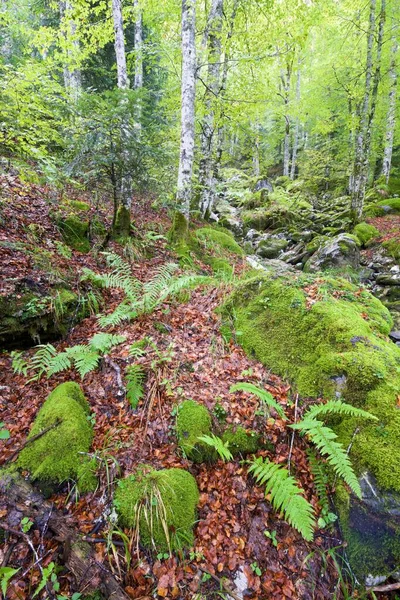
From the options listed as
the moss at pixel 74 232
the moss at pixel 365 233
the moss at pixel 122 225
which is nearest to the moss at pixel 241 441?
the moss at pixel 74 232

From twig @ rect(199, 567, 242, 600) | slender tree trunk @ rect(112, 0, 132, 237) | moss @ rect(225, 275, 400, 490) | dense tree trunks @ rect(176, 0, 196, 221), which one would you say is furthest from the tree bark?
dense tree trunks @ rect(176, 0, 196, 221)

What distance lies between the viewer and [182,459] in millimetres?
2900

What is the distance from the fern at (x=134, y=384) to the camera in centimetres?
336

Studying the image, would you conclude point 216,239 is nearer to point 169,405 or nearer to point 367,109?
point 169,405

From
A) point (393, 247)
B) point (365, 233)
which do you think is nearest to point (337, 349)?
point (393, 247)

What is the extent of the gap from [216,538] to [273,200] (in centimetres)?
1658

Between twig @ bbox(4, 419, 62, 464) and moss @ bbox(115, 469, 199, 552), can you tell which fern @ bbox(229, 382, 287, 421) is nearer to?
moss @ bbox(115, 469, 199, 552)

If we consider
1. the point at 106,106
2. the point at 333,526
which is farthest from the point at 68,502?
the point at 106,106

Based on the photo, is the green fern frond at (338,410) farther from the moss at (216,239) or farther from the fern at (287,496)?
the moss at (216,239)

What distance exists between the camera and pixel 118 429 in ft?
10.3

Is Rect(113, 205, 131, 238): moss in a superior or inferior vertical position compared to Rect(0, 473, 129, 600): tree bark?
superior

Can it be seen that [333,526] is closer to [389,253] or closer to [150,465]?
[150,465]

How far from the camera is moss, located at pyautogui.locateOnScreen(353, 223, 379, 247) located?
1216 cm

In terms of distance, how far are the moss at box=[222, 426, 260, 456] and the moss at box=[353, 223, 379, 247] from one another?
11.4 metres
